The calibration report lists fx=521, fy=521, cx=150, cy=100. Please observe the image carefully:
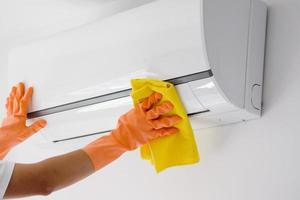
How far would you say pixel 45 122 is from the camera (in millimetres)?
1565

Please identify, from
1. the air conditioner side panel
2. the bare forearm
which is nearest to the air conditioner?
the air conditioner side panel

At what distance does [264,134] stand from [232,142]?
9cm

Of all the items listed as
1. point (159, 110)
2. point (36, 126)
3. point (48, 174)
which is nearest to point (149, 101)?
point (159, 110)

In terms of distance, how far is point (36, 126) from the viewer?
61.9 inches

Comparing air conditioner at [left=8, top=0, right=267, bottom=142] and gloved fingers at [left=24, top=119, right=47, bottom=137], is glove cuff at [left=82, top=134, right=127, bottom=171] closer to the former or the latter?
air conditioner at [left=8, top=0, right=267, bottom=142]

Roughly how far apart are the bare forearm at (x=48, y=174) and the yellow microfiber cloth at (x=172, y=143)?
0.56ft

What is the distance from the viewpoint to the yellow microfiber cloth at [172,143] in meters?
1.27

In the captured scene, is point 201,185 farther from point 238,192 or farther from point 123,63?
point 123,63

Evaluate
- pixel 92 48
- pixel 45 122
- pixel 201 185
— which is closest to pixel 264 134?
pixel 201 185

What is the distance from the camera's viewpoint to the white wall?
128 cm

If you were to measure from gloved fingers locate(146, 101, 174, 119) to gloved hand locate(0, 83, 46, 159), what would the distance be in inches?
16.4

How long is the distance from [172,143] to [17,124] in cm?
51

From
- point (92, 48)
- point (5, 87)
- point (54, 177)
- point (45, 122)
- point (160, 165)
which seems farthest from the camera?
point (5, 87)

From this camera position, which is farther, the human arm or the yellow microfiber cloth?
the yellow microfiber cloth
